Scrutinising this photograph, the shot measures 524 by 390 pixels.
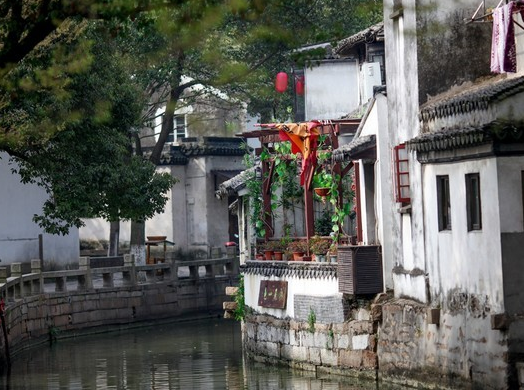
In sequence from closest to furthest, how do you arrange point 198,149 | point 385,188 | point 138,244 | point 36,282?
point 385,188 → point 36,282 → point 138,244 → point 198,149

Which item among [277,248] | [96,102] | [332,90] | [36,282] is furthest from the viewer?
[36,282]

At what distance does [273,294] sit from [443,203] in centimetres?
639

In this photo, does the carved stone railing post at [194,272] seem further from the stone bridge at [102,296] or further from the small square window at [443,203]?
the small square window at [443,203]

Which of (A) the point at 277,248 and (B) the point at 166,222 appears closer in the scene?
(A) the point at 277,248

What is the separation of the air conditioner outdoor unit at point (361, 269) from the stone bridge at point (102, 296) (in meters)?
8.56

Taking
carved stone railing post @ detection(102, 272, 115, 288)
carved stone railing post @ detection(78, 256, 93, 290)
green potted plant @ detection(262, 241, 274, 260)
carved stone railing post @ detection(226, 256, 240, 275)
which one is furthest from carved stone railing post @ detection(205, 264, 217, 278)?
green potted plant @ detection(262, 241, 274, 260)

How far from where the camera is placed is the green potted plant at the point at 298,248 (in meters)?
25.9

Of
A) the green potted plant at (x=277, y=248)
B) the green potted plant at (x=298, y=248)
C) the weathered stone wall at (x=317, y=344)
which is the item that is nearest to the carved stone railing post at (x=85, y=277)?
the weathered stone wall at (x=317, y=344)

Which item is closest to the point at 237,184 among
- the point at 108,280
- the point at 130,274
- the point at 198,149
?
the point at 108,280

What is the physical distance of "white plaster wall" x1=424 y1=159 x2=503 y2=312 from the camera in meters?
18.5

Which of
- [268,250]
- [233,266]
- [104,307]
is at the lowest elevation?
[104,307]

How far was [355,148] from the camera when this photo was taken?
23.4 m

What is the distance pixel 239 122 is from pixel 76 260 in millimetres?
9670

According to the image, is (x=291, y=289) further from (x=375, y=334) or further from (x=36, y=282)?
(x=36, y=282)
